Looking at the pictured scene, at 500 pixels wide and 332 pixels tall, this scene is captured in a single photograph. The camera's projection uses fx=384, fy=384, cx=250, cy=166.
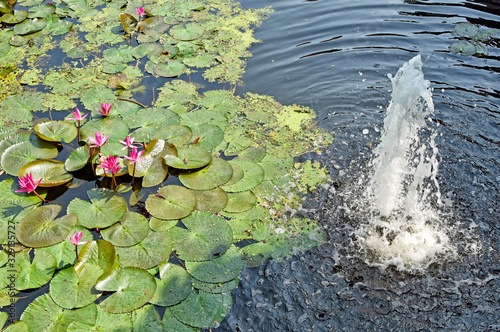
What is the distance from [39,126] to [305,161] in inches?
88.9

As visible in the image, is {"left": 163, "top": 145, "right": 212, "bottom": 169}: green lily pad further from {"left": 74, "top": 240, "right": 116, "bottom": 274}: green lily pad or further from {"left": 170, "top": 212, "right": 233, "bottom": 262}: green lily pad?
{"left": 74, "top": 240, "right": 116, "bottom": 274}: green lily pad

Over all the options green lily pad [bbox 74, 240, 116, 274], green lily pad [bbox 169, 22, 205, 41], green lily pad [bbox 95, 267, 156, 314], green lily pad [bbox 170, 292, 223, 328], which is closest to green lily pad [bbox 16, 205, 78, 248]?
green lily pad [bbox 74, 240, 116, 274]

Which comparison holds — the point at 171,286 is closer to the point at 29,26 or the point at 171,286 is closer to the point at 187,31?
the point at 187,31

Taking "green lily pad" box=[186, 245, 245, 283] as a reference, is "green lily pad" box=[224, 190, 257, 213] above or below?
above

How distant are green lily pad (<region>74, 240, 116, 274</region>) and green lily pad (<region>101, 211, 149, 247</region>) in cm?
9

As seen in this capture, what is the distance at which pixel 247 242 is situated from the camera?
8.81 feet

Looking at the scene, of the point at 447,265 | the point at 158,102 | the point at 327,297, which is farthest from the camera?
the point at 158,102

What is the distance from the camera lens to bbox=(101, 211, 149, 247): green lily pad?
2528mm

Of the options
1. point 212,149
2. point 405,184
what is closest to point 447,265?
point 405,184

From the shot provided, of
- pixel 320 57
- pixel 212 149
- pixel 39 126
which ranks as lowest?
pixel 212 149

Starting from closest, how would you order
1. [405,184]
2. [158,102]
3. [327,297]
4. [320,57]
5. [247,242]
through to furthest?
[327,297], [247,242], [405,184], [158,102], [320,57]

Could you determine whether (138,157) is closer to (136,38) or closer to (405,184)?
(405,184)

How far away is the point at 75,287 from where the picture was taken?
226cm

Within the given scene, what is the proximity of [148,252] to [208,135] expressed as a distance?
1243mm
